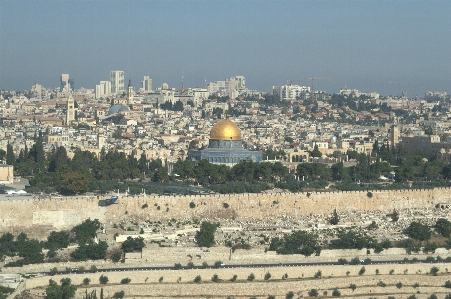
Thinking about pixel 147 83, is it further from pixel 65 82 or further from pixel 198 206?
pixel 198 206

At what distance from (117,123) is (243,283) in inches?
2726

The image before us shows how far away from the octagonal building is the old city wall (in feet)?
46.8

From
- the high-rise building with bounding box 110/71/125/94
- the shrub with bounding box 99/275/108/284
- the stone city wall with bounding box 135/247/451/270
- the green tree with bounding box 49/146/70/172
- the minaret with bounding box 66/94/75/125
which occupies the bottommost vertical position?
the shrub with bounding box 99/275/108/284

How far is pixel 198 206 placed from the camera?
51.8 metres

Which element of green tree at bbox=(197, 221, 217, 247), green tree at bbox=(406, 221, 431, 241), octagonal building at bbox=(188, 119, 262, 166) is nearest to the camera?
green tree at bbox=(197, 221, 217, 247)

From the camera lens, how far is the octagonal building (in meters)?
68.4

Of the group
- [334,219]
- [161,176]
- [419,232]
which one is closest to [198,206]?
[334,219]

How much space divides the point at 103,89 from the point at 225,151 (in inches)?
3775

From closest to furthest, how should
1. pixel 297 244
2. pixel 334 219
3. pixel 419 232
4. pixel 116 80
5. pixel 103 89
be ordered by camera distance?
pixel 297 244 → pixel 419 232 → pixel 334 219 → pixel 103 89 → pixel 116 80

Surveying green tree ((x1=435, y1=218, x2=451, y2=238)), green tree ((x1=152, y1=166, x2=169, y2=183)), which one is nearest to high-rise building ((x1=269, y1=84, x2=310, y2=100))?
green tree ((x1=152, y1=166, x2=169, y2=183))

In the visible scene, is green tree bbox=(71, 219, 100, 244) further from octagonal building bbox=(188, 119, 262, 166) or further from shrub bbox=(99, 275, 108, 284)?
octagonal building bbox=(188, 119, 262, 166)

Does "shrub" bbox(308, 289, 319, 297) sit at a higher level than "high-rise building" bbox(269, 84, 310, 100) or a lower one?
lower

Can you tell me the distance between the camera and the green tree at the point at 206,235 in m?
45.1

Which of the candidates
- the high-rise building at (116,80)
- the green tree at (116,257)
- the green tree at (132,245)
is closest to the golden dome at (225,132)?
the green tree at (132,245)
